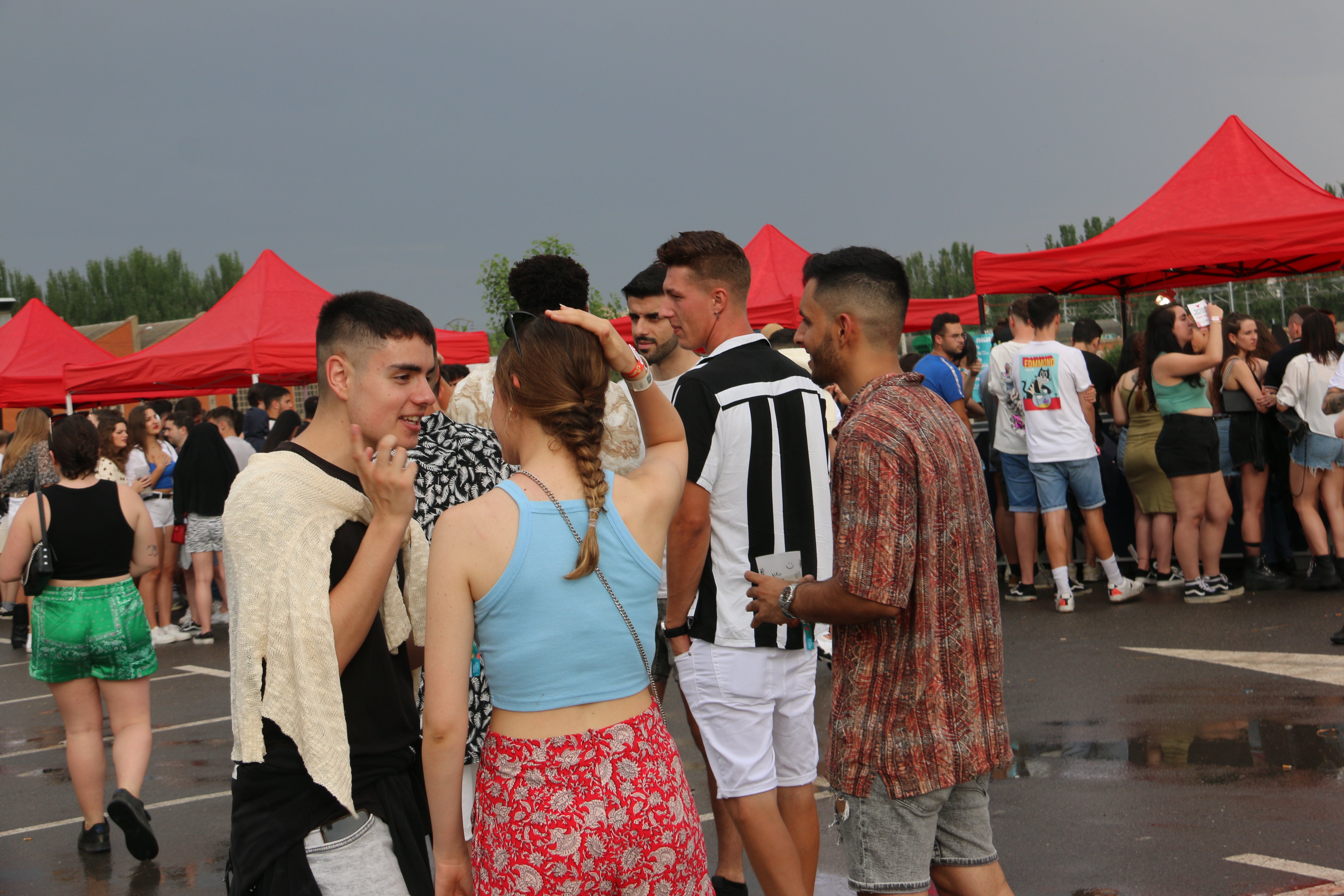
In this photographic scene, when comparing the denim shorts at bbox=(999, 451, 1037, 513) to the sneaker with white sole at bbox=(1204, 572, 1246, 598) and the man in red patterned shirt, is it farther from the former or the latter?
the man in red patterned shirt

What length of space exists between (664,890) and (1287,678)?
568 centimetres

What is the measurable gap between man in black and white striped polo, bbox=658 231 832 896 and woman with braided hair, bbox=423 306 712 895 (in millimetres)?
1282

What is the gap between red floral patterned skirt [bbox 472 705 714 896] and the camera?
7.07ft

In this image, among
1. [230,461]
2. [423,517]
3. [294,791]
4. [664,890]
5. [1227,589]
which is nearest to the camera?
[664,890]

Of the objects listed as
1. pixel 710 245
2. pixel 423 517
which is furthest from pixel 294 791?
pixel 710 245

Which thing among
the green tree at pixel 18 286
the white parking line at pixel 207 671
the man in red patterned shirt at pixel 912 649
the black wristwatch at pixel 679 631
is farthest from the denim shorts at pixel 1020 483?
the green tree at pixel 18 286

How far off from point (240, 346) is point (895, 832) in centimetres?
1214

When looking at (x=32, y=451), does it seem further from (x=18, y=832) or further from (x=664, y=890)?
(x=664, y=890)

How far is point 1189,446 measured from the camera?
874cm

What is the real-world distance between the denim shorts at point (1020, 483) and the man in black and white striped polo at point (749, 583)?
573cm

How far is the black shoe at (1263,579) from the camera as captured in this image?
9.11 meters

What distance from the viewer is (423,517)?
10.8 feet

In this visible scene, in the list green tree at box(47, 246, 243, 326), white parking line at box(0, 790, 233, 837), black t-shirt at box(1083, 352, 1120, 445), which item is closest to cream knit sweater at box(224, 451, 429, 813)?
white parking line at box(0, 790, 233, 837)

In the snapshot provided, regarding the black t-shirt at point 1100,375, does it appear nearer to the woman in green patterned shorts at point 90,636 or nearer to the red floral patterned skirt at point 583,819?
the woman in green patterned shorts at point 90,636
